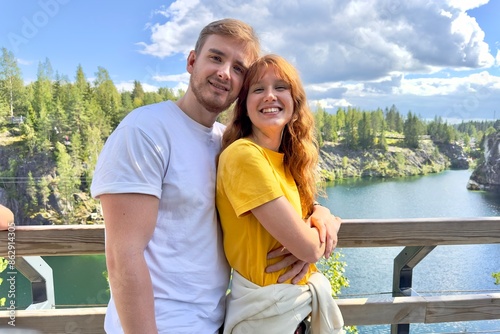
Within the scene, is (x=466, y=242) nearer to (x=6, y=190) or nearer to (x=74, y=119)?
(x=6, y=190)

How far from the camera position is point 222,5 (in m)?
83.6

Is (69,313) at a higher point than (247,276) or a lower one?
lower

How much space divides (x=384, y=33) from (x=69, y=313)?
9964 cm

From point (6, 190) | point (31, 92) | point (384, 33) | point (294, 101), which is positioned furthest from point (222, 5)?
point (294, 101)

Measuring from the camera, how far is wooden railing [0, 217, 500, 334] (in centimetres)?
135

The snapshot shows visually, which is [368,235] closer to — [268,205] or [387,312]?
[387,312]

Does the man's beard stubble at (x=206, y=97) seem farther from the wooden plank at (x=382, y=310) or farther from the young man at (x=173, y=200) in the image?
the wooden plank at (x=382, y=310)

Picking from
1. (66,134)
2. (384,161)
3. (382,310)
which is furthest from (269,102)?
(384,161)

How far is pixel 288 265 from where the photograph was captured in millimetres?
1130

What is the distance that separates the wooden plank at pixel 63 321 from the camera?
137 centimetres

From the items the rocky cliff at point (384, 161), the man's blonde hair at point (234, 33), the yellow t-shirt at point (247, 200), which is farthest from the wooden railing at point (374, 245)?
the rocky cliff at point (384, 161)

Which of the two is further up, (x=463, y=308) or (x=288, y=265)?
(x=288, y=265)

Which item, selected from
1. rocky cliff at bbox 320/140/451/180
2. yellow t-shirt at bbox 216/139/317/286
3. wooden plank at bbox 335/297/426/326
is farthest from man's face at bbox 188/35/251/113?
rocky cliff at bbox 320/140/451/180

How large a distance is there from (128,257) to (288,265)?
0.44 m
